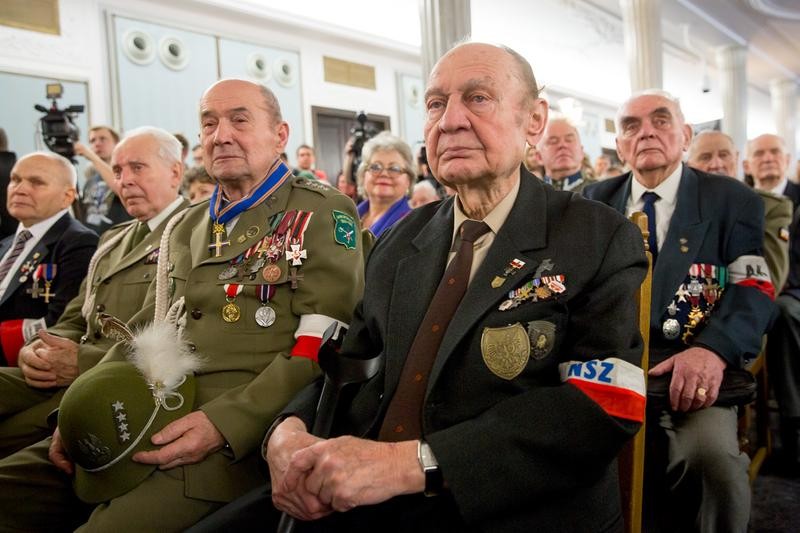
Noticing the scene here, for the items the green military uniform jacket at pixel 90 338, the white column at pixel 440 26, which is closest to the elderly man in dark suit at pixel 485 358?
the green military uniform jacket at pixel 90 338

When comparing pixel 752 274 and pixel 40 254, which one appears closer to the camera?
pixel 752 274

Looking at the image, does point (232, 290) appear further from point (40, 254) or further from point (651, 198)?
point (40, 254)

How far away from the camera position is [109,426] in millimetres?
1289

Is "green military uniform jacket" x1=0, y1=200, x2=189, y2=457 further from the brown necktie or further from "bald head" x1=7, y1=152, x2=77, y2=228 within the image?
the brown necktie

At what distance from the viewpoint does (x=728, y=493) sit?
1487mm

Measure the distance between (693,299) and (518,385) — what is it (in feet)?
3.32

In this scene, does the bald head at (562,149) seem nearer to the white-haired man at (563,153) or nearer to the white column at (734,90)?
the white-haired man at (563,153)

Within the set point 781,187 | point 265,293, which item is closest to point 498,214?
point 265,293

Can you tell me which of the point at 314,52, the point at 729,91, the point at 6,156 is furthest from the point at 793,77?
the point at 6,156

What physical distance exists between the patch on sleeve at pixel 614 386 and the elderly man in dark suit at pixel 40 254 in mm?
2165

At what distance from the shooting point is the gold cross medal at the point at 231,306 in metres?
1.56

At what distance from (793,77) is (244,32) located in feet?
46.3

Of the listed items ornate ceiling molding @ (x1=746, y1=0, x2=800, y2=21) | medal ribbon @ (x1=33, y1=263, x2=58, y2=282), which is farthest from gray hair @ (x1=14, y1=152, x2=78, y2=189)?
ornate ceiling molding @ (x1=746, y1=0, x2=800, y2=21)

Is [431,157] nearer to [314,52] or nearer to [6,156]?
[6,156]
